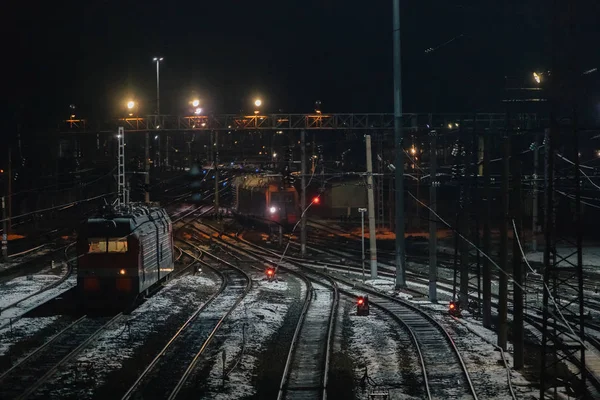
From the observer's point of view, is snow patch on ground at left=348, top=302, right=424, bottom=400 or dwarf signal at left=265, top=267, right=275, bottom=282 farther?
dwarf signal at left=265, top=267, right=275, bottom=282

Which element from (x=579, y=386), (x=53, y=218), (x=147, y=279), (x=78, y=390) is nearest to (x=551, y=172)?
(x=579, y=386)

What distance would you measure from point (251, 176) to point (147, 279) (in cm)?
3074

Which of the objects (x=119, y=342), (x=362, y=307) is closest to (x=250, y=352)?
(x=119, y=342)

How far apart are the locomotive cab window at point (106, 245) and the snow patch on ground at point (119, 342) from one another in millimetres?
2029

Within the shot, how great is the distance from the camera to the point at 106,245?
21.9 meters

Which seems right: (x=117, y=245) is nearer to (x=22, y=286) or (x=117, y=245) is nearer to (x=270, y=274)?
(x=22, y=286)

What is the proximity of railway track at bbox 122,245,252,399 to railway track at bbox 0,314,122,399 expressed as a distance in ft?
6.38

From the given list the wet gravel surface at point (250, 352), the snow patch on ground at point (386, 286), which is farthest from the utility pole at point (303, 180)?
the wet gravel surface at point (250, 352)

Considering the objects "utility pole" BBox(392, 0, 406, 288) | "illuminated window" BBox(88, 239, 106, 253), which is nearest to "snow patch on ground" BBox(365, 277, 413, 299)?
"utility pole" BBox(392, 0, 406, 288)

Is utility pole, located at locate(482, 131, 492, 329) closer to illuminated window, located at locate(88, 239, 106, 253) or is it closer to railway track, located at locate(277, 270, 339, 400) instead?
railway track, located at locate(277, 270, 339, 400)

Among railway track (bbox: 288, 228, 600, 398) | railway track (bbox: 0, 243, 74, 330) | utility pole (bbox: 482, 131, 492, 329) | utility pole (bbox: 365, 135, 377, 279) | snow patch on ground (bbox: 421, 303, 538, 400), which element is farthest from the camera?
utility pole (bbox: 365, 135, 377, 279)

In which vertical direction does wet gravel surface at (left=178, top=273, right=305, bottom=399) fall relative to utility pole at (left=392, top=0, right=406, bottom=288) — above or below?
below

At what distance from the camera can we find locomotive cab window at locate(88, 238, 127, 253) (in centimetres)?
2181

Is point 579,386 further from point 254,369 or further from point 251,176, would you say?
point 251,176
